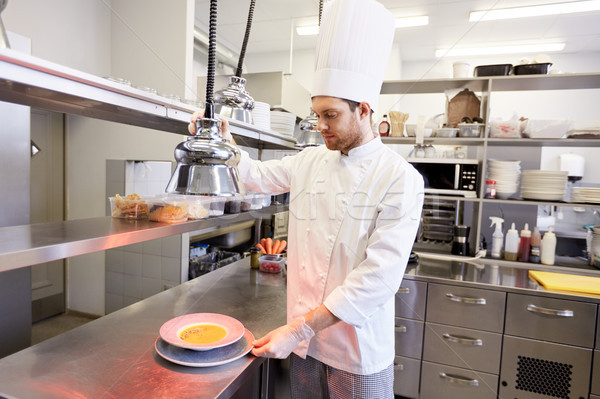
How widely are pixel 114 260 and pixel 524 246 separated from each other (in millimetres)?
3309

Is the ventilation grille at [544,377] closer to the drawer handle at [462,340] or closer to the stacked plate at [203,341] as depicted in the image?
the drawer handle at [462,340]

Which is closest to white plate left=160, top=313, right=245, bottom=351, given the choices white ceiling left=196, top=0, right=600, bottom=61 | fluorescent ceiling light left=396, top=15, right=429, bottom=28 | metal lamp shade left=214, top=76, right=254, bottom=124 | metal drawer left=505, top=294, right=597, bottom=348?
metal lamp shade left=214, top=76, right=254, bottom=124

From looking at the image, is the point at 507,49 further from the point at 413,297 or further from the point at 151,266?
the point at 151,266

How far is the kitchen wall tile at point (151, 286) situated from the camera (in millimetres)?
2908

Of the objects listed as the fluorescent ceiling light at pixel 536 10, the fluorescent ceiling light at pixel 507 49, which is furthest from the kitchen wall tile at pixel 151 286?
the fluorescent ceiling light at pixel 507 49

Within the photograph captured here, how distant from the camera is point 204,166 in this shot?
79 cm

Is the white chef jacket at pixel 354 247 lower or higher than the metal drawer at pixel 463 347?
higher

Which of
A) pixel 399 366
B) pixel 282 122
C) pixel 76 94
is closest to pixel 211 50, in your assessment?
pixel 76 94

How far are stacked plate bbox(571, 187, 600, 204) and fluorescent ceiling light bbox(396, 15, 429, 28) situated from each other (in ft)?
8.38

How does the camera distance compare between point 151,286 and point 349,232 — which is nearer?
point 349,232

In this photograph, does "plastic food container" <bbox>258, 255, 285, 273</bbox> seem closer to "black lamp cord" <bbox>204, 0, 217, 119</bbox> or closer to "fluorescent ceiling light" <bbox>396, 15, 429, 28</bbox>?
"black lamp cord" <bbox>204, 0, 217, 119</bbox>

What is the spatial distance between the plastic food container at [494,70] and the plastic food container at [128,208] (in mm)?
2524

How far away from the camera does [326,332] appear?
1.25m

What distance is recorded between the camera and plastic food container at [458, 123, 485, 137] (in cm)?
257
